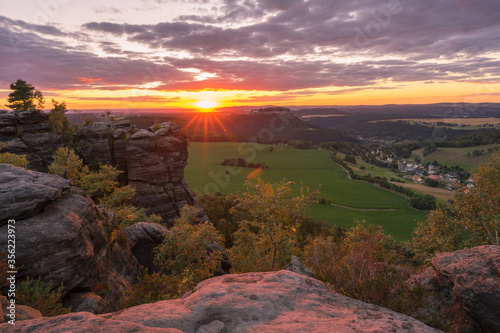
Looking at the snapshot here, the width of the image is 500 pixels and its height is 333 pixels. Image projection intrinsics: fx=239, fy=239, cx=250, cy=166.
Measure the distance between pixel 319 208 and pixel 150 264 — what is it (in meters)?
84.0

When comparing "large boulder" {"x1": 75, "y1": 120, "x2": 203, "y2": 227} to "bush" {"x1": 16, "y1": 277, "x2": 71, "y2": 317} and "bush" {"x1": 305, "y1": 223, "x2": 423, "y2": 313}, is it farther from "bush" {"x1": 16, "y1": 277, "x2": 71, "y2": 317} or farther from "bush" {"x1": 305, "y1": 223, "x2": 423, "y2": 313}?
"bush" {"x1": 305, "y1": 223, "x2": 423, "y2": 313}

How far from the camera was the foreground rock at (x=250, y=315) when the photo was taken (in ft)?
28.5

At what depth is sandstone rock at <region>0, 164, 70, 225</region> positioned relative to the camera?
543 inches

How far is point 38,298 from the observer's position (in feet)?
38.9

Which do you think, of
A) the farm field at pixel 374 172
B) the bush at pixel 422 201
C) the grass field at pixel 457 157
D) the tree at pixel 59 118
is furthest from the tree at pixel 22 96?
the grass field at pixel 457 157

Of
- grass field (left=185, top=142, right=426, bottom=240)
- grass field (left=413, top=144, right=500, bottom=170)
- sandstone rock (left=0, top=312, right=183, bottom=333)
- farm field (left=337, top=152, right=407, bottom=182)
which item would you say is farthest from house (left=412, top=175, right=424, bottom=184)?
sandstone rock (left=0, top=312, right=183, bottom=333)

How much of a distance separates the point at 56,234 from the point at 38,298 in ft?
12.0

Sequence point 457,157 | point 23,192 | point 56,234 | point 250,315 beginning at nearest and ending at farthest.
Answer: point 250,315 < point 56,234 < point 23,192 < point 457,157

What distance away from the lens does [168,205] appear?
57969mm

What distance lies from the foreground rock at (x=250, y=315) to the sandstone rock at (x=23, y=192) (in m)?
7.96

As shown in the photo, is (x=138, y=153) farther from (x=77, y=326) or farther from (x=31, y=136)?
(x=77, y=326)

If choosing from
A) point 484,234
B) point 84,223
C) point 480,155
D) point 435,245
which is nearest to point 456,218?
point 484,234

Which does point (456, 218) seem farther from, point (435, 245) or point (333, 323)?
point (333, 323)

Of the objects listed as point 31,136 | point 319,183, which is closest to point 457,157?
point 319,183
